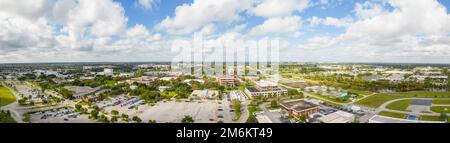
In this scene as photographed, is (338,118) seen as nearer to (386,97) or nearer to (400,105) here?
(400,105)

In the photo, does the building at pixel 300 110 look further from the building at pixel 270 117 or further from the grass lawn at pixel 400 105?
the grass lawn at pixel 400 105

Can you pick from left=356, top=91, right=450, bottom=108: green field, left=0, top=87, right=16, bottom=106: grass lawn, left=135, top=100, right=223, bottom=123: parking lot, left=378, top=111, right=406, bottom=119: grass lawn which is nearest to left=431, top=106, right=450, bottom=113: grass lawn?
left=378, top=111, right=406, bottom=119: grass lawn

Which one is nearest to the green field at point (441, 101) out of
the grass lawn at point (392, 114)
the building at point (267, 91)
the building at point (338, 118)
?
the grass lawn at point (392, 114)

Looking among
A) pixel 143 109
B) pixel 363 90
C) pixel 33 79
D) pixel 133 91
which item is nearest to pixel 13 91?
pixel 33 79

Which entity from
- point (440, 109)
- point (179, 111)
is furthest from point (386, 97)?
point (179, 111)
